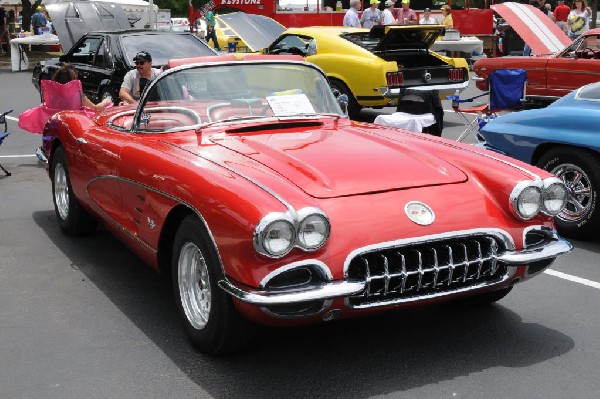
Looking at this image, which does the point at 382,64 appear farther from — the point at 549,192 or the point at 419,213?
the point at 419,213

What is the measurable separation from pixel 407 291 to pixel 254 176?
914mm

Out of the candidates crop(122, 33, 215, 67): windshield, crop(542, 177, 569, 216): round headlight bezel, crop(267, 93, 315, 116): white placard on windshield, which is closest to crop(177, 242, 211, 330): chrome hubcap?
crop(267, 93, 315, 116): white placard on windshield

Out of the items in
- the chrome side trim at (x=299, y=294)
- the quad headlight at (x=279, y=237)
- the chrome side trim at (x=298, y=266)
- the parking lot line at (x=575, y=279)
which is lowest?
the parking lot line at (x=575, y=279)

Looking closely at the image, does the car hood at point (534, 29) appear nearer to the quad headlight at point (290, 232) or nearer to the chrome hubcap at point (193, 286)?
the chrome hubcap at point (193, 286)

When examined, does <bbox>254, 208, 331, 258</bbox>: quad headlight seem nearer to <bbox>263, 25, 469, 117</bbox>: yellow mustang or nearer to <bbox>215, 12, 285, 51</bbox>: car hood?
<bbox>215, 12, 285, 51</bbox>: car hood

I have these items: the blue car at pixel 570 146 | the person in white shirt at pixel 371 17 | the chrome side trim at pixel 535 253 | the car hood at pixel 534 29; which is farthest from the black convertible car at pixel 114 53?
the chrome side trim at pixel 535 253

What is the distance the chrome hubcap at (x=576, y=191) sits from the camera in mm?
6195

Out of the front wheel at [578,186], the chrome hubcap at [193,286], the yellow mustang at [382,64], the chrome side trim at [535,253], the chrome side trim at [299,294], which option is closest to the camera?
the chrome side trim at [299,294]

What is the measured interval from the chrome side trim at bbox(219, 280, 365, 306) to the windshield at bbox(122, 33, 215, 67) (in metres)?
8.71

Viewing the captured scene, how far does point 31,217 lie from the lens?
7.16 metres

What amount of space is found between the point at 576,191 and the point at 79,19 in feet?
38.0

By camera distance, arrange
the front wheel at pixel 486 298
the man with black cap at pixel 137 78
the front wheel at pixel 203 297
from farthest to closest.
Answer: the man with black cap at pixel 137 78
the front wheel at pixel 486 298
the front wheel at pixel 203 297

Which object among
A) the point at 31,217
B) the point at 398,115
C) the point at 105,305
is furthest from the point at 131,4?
the point at 105,305

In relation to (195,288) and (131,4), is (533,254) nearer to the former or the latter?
(195,288)
